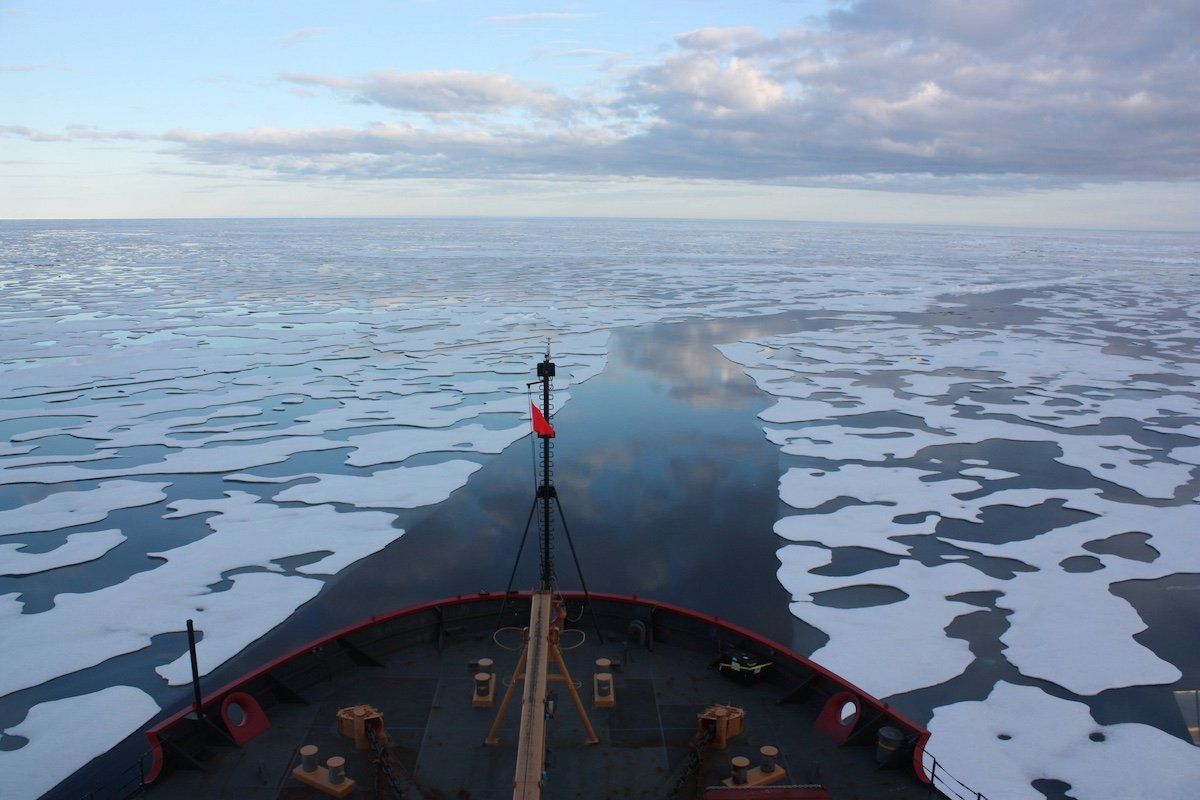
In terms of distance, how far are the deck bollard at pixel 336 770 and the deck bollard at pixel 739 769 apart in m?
2.87

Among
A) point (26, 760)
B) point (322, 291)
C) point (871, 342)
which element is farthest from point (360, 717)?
point (322, 291)

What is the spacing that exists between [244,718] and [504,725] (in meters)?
2.15

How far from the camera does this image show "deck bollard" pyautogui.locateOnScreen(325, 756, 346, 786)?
589 cm

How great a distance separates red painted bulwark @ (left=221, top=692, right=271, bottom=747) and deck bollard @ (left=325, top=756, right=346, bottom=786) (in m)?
1.09

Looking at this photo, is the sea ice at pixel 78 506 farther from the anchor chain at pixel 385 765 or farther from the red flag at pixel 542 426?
the red flag at pixel 542 426

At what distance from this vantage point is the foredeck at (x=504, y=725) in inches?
240

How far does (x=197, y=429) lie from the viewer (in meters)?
18.9

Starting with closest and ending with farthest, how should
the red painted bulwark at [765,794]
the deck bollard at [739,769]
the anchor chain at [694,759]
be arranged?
the red painted bulwark at [765,794] → the deck bollard at [739,769] → the anchor chain at [694,759]

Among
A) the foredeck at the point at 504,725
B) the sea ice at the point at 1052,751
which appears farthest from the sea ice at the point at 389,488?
the sea ice at the point at 1052,751

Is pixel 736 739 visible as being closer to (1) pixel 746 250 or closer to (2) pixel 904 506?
(2) pixel 904 506

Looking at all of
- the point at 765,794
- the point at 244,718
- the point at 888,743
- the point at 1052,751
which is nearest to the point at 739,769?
the point at 765,794

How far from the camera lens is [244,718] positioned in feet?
21.8

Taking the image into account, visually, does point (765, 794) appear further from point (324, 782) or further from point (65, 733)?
point (65, 733)

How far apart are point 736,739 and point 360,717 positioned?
9.96 ft
